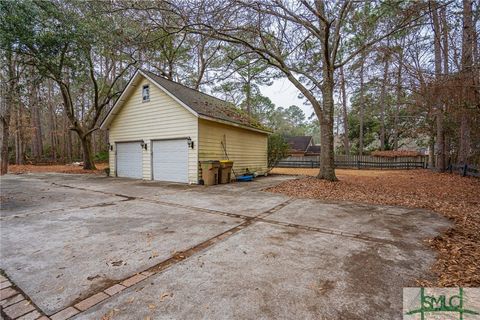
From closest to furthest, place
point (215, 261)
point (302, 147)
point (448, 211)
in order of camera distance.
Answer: point (215, 261), point (448, 211), point (302, 147)

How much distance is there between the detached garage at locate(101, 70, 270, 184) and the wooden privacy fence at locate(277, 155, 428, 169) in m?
11.2

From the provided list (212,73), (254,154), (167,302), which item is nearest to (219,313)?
(167,302)

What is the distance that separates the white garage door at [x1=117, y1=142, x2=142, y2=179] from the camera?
1113 centimetres

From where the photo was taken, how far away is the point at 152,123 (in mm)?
10500

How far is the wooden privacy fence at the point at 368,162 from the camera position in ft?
64.2

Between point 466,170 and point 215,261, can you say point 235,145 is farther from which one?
point 466,170

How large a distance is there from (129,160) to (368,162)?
19.4m

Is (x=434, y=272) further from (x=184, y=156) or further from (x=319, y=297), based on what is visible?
(x=184, y=156)

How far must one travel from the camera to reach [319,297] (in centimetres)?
199

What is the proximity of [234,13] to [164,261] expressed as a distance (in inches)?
245

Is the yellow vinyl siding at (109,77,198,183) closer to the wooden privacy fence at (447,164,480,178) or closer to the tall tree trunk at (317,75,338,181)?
the tall tree trunk at (317,75,338,181)

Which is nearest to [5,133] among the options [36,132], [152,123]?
[152,123]

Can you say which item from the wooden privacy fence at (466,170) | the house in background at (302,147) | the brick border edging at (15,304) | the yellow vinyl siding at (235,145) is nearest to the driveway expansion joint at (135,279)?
the brick border edging at (15,304)

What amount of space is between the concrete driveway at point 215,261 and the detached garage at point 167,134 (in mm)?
4759
